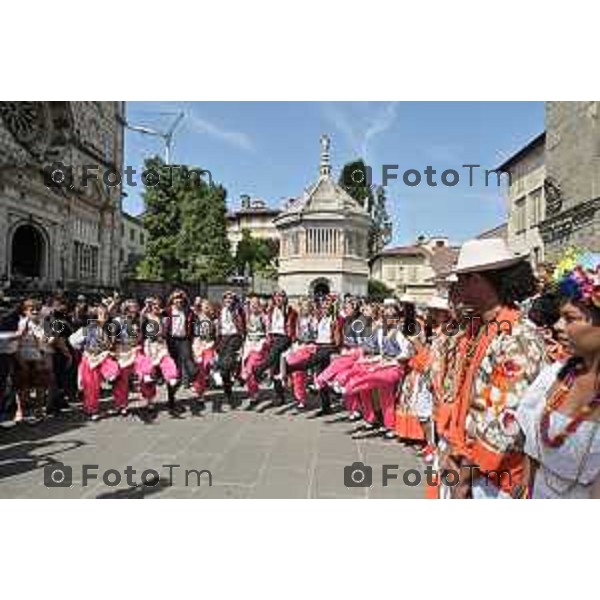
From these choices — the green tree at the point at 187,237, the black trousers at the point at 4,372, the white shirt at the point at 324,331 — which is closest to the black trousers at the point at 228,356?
the white shirt at the point at 324,331

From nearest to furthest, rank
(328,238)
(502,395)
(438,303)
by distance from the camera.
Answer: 1. (502,395)
2. (438,303)
3. (328,238)

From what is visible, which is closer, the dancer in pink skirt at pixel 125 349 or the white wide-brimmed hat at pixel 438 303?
the white wide-brimmed hat at pixel 438 303

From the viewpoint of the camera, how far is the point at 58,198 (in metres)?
20.4

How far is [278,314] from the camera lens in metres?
8.89

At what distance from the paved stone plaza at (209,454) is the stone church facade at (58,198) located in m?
8.60

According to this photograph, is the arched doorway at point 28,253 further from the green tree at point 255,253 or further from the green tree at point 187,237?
the green tree at point 255,253

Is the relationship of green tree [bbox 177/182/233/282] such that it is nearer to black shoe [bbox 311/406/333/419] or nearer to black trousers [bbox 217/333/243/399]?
black trousers [bbox 217/333/243/399]

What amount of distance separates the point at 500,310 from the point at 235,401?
276 inches

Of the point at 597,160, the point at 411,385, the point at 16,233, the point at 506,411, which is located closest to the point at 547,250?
the point at 597,160

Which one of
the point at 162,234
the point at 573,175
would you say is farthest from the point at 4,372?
the point at 162,234

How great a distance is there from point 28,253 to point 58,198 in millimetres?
2118

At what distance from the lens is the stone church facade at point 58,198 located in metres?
17.2

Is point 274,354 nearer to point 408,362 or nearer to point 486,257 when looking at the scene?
point 408,362

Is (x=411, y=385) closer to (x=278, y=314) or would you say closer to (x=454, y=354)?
(x=278, y=314)
